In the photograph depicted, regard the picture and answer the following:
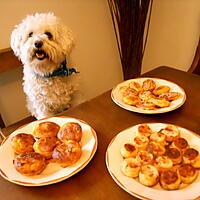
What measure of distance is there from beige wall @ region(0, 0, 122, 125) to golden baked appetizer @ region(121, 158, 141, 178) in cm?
91

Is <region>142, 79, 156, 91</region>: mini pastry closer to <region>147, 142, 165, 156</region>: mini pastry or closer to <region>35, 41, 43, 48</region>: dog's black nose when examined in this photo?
<region>147, 142, 165, 156</region>: mini pastry

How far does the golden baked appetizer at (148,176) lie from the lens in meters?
0.56

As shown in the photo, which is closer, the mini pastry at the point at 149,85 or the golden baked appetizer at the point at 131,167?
the golden baked appetizer at the point at 131,167

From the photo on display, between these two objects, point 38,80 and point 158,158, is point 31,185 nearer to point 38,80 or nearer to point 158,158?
point 158,158

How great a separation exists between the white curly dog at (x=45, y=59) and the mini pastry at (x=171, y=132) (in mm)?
684

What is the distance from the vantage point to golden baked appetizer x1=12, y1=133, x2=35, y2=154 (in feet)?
2.19

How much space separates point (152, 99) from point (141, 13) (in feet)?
3.04

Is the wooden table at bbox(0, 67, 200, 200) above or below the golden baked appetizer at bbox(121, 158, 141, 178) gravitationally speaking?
below

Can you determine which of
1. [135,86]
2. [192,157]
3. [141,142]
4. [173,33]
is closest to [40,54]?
[135,86]

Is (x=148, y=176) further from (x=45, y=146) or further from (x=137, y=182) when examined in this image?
(x=45, y=146)

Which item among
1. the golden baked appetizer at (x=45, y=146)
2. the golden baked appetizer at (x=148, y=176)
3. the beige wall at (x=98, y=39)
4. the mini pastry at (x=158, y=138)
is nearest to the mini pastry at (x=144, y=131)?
the mini pastry at (x=158, y=138)

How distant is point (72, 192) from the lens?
0.58 metres

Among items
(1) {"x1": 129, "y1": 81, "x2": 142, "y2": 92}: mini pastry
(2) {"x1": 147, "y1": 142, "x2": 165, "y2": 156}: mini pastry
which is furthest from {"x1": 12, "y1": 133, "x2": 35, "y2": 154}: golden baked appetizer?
(1) {"x1": 129, "y1": 81, "x2": 142, "y2": 92}: mini pastry

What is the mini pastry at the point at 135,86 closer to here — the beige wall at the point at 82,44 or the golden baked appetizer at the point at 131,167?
the golden baked appetizer at the point at 131,167
